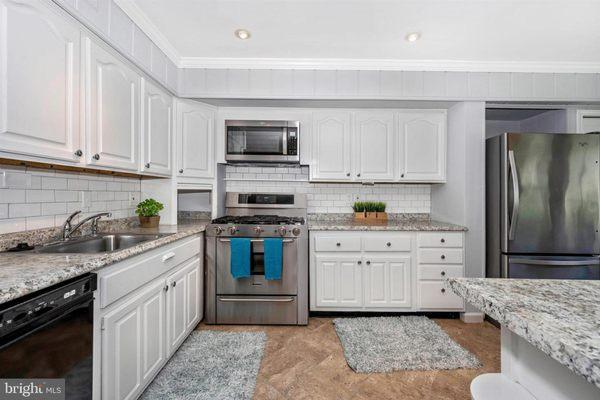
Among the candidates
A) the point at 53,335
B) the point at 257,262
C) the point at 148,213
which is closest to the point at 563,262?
the point at 257,262

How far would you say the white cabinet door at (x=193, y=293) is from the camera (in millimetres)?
2199

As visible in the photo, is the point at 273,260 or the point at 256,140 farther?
the point at 256,140

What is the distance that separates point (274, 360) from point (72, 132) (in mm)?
1882

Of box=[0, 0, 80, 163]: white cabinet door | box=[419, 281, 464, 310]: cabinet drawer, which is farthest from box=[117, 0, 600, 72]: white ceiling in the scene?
box=[419, 281, 464, 310]: cabinet drawer

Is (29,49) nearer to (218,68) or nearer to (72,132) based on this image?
(72,132)

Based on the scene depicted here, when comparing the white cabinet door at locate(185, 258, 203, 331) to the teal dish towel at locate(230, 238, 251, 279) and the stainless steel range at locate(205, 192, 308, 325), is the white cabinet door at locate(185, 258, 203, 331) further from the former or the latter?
the teal dish towel at locate(230, 238, 251, 279)

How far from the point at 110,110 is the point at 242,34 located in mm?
1117

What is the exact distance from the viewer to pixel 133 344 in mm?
1483

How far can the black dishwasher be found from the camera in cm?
88

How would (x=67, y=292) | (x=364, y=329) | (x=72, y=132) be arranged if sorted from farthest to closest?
1. (x=364, y=329)
2. (x=72, y=132)
3. (x=67, y=292)

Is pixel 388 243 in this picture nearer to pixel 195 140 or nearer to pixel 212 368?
pixel 212 368

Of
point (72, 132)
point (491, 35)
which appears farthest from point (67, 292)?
point (491, 35)

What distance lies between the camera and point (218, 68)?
2.64m

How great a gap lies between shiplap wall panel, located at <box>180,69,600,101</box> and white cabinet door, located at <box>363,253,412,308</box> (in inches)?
60.3
